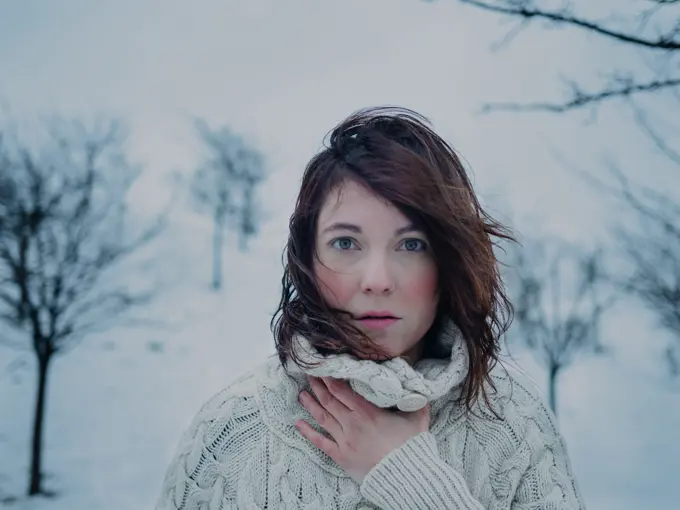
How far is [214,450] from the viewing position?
134cm

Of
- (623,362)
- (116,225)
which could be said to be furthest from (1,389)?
(623,362)

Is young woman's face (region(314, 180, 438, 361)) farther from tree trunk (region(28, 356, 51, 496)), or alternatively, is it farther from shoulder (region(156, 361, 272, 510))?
tree trunk (region(28, 356, 51, 496))

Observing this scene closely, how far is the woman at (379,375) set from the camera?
1.23 metres

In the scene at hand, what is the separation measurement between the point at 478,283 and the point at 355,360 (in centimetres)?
35

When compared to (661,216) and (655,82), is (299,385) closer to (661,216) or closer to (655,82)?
(655,82)

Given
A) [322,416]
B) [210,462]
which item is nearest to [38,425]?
[210,462]

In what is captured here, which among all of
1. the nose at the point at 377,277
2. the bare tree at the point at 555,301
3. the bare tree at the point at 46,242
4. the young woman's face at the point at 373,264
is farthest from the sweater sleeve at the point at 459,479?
the bare tree at the point at 555,301

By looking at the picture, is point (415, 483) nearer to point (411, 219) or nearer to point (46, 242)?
point (411, 219)

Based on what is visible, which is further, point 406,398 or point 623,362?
point 623,362

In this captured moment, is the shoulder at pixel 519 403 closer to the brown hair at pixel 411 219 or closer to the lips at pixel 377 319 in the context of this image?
the brown hair at pixel 411 219

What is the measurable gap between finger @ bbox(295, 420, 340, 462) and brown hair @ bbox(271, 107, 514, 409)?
16 centimetres

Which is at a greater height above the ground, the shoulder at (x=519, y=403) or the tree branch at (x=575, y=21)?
the tree branch at (x=575, y=21)

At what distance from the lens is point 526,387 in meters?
1.51

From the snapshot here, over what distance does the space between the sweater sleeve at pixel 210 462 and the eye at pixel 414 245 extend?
21.3 inches
